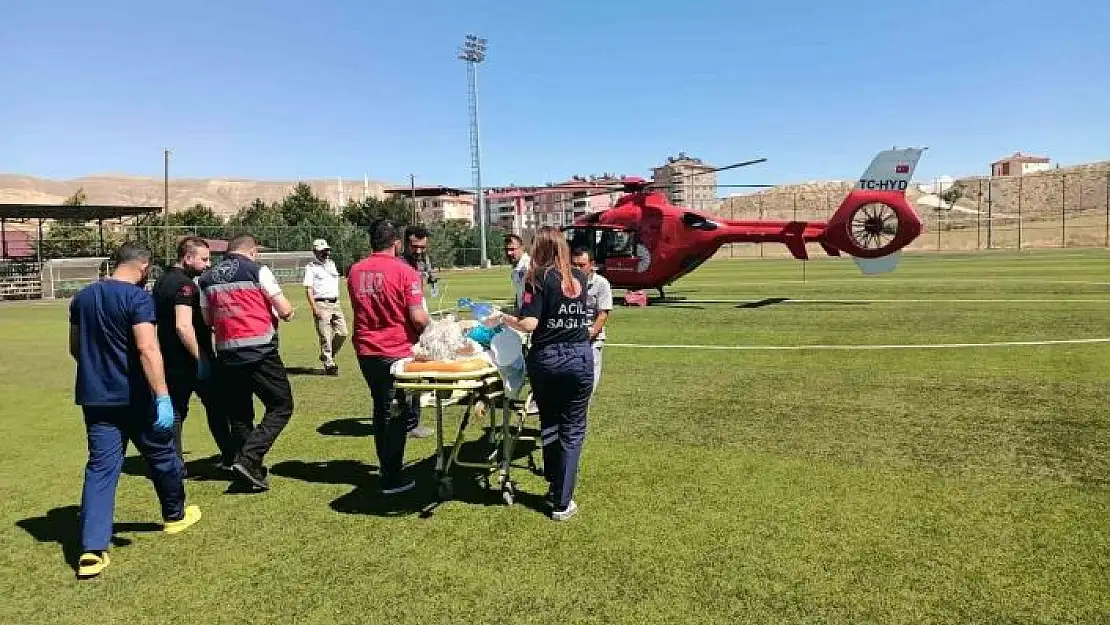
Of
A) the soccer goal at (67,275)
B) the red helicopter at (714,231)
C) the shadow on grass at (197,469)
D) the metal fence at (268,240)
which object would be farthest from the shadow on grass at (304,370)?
the metal fence at (268,240)

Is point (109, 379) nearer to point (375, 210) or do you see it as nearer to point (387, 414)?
point (387, 414)

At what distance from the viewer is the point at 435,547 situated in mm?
4484

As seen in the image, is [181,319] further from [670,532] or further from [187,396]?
[670,532]

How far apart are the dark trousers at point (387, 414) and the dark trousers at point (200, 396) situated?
1.42 meters

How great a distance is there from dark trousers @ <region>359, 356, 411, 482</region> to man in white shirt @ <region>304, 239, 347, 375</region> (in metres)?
5.21

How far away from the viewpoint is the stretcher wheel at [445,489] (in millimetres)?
5327

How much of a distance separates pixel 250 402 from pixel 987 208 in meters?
121

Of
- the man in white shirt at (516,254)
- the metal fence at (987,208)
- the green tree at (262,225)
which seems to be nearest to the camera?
the man in white shirt at (516,254)

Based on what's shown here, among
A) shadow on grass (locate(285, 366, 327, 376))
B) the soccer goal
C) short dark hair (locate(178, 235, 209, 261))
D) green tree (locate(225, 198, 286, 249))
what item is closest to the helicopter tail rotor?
shadow on grass (locate(285, 366, 327, 376))

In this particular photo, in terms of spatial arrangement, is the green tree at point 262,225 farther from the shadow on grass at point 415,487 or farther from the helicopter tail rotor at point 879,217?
the shadow on grass at point 415,487

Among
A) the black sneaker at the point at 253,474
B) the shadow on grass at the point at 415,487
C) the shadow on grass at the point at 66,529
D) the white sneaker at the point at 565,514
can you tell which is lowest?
the shadow on grass at the point at 66,529

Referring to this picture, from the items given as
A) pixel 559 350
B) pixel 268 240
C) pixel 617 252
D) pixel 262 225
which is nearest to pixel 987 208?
pixel 262 225

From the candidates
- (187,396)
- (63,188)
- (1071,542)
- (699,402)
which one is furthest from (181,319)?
(63,188)

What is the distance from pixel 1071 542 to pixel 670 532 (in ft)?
7.62
